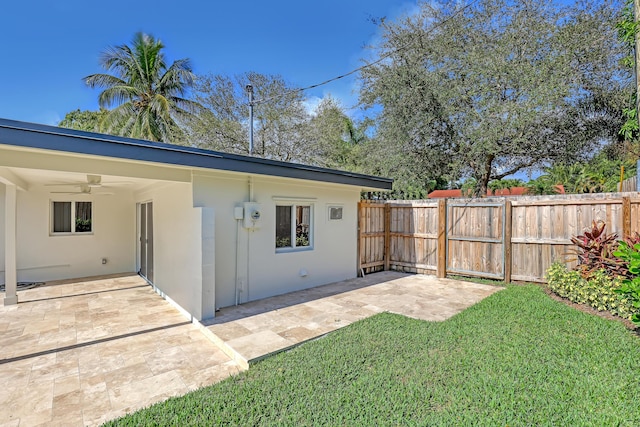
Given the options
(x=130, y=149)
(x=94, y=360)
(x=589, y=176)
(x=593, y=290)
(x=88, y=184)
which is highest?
(x=589, y=176)

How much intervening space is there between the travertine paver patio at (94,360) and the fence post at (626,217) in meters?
7.46

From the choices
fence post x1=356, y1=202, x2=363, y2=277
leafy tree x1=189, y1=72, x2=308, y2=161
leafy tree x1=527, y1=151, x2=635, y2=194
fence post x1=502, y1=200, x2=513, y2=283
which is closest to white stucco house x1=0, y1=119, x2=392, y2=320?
fence post x1=356, y1=202, x2=363, y2=277

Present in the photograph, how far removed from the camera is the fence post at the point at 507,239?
756 cm

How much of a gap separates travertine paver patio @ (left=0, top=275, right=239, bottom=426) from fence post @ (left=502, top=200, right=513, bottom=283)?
6.70 metres

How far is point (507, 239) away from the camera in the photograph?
24.8 feet

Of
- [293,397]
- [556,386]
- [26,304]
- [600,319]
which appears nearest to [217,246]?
[293,397]

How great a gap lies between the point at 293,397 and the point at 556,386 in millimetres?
2544

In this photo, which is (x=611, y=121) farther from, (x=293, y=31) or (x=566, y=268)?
(x=293, y=31)

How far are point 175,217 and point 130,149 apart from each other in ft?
6.67

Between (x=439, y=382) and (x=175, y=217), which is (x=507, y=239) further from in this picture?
(x=175, y=217)

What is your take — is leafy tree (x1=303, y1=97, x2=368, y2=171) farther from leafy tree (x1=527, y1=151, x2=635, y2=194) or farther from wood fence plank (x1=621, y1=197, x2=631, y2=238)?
wood fence plank (x1=621, y1=197, x2=631, y2=238)

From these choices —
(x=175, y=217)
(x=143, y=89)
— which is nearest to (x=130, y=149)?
(x=175, y=217)

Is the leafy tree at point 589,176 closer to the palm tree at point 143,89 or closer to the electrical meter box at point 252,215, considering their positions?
the electrical meter box at point 252,215

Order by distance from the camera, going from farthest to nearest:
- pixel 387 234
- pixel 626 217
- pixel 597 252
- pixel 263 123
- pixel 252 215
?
pixel 263 123 → pixel 387 234 → pixel 626 217 → pixel 597 252 → pixel 252 215
